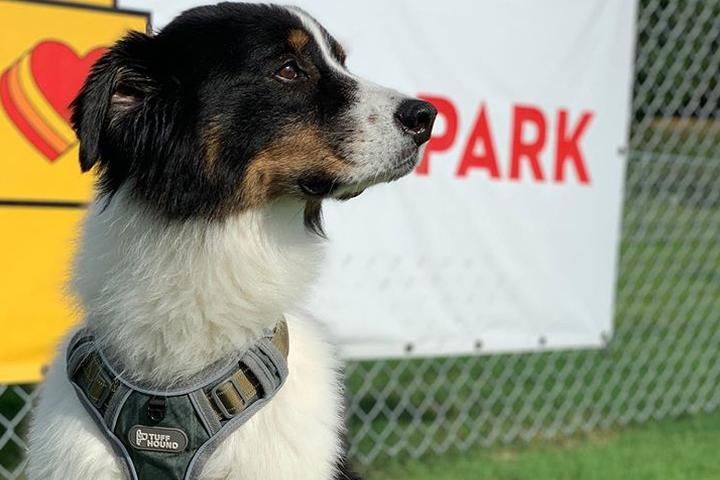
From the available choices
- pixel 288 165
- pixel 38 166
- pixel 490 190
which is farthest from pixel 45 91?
pixel 490 190

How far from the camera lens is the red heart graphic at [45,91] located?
3.22m

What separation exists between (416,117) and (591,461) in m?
2.60

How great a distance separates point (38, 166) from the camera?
327cm

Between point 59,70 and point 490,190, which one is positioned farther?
point 490,190

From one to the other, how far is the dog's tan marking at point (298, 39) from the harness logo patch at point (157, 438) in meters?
0.97

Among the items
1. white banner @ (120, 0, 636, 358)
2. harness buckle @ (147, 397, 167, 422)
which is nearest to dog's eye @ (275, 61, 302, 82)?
harness buckle @ (147, 397, 167, 422)

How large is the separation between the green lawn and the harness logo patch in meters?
2.23

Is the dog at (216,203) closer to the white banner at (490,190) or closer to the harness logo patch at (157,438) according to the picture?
the harness logo patch at (157,438)

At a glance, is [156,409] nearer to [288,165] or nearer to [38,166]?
[288,165]

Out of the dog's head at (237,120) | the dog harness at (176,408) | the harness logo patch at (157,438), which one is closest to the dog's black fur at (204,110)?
the dog's head at (237,120)

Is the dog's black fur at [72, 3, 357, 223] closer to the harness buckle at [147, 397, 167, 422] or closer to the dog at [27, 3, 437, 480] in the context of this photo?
the dog at [27, 3, 437, 480]

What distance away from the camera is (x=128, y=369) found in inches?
91.9

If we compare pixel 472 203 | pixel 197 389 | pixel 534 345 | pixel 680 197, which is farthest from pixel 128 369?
pixel 680 197

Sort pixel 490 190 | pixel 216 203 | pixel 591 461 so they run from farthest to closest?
pixel 591 461, pixel 490 190, pixel 216 203
